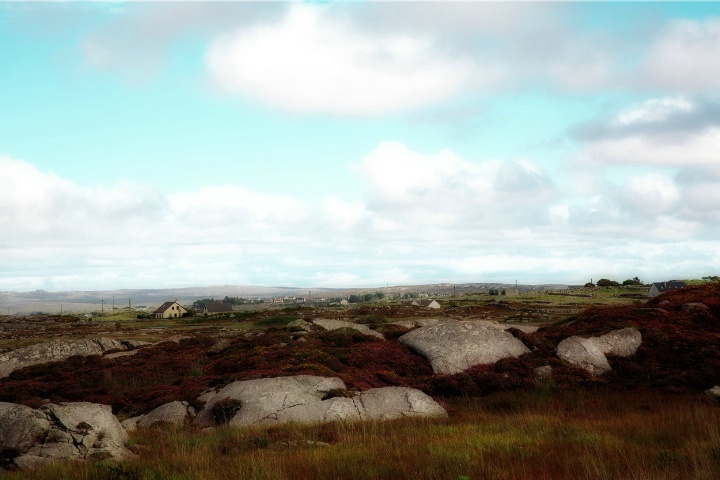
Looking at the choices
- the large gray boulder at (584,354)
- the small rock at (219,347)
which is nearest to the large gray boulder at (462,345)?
the large gray boulder at (584,354)

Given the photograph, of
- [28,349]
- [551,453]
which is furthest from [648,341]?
[28,349]

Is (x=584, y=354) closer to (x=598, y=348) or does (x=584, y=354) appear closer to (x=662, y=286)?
(x=598, y=348)

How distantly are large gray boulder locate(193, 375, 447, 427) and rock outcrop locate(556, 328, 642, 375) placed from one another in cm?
945

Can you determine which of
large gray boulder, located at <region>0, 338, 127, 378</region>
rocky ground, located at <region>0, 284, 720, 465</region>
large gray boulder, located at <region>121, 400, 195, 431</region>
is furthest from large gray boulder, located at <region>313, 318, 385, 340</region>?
large gray boulder, located at <region>0, 338, 127, 378</region>

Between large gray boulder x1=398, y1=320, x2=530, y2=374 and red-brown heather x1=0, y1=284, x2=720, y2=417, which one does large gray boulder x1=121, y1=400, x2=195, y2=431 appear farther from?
large gray boulder x1=398, y1=320, x2=530, y2=374

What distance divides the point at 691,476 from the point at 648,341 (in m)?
19.4

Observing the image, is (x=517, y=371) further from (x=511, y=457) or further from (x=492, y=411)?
(x=511, y=457)

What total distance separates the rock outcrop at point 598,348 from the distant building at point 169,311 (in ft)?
456

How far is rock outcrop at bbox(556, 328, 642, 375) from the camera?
23594 millimetres

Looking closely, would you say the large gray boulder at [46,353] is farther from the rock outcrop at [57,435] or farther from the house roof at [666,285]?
the house roof at [666,285]

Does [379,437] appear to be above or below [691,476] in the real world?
below

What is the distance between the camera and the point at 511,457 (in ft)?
32.6

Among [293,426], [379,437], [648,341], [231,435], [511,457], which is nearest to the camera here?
[511,457]

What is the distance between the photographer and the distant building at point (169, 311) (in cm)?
14450
